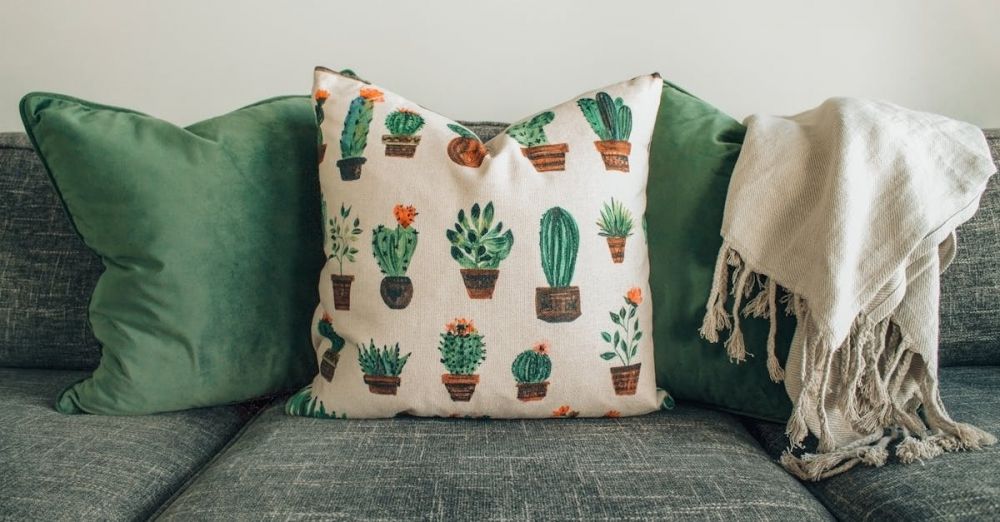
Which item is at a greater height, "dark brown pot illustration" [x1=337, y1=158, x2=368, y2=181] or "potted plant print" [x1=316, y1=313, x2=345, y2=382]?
"dark brown pot illustration" [x1=337, y1=158, x2=368, y2=181]

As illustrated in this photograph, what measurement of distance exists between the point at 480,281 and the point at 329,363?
0.26 m

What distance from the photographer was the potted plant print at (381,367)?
1.05 m

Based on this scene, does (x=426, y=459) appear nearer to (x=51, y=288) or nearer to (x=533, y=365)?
(x=533, y=365)

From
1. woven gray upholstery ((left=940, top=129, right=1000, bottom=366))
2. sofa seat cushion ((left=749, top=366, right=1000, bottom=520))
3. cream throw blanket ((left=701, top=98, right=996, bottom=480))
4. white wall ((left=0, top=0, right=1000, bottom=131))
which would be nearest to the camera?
sofa seat cushion ((left=749, top=366, right=1000, bottom=520))

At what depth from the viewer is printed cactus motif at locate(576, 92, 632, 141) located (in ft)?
3.64

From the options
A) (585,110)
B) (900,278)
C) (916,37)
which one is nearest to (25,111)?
(585,110)

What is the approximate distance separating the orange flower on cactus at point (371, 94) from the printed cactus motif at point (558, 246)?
31cm

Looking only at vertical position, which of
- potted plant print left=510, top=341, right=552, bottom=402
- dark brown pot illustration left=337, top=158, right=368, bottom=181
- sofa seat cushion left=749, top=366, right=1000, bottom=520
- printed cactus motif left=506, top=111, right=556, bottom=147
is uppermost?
printed cactus motif left=506, top=111, right=556, bottom=147

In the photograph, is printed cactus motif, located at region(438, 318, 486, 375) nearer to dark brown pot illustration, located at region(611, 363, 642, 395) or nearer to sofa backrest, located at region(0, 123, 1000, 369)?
dark brown pot illustration, located at region(611, 363, 642, 395)

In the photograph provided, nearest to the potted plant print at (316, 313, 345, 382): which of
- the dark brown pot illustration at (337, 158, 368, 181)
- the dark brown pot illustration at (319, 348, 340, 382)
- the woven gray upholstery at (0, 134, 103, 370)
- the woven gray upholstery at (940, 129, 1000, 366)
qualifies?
the dark brown pot illustration at (319, 348, 340, 382)

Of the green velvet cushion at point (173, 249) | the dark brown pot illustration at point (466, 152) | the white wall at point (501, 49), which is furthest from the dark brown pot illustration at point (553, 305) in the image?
the white wall at point (501, 49)

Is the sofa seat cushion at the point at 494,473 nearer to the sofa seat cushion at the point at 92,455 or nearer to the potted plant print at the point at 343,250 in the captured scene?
the sofa seat cushion at the point at 92,455

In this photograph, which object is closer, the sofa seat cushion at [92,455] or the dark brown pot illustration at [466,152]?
the sofa seat cushion at [92,455]

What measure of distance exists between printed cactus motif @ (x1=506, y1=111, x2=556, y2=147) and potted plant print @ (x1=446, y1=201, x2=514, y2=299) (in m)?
0.12
